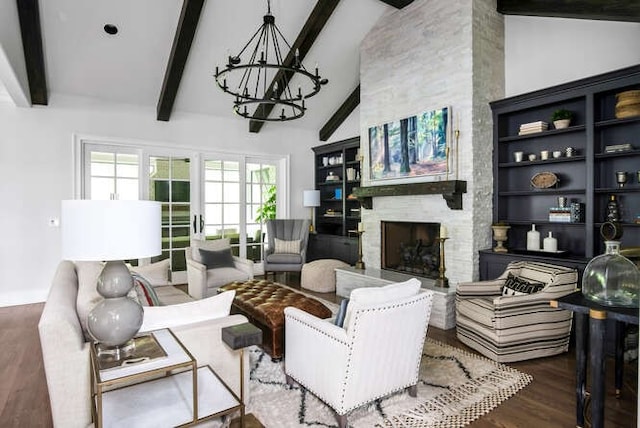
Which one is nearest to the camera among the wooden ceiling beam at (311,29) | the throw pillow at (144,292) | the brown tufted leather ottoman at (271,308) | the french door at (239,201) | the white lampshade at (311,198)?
the throw pillow at (144,292)

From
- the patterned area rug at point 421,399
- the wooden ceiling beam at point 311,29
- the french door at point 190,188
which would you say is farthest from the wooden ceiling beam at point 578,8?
the french door at point 190,188

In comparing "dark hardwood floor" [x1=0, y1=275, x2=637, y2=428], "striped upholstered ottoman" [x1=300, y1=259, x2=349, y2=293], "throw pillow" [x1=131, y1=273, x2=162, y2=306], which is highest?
"throw pillow" [x1=131, y1=273, x2=162, y2=306]

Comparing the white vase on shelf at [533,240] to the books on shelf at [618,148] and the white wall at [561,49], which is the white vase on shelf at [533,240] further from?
the white wall at [561,49]

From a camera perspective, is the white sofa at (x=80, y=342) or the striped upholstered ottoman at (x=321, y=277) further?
the striped upholstered ottoman at (x=321, y=277)

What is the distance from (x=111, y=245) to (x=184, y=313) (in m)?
0.63

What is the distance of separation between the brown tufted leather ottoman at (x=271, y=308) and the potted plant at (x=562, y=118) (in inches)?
120

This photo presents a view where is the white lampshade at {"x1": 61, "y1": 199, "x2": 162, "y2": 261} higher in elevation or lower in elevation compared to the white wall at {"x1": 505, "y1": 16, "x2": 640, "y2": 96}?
lower

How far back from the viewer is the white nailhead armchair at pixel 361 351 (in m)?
2.16

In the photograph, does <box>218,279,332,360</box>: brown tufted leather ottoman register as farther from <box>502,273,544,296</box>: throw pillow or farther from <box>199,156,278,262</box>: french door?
<box>199,156,278,262</box>: french door

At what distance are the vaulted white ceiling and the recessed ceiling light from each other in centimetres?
4

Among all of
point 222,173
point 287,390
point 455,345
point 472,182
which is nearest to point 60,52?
point 222,173

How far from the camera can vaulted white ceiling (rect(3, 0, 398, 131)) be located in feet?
14.7

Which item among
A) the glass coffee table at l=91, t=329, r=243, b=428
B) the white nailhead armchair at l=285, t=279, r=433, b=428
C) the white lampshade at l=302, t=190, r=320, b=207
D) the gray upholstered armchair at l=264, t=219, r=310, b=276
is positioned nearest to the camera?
the glass coffee table at l=91, t=329, r=243, b=428

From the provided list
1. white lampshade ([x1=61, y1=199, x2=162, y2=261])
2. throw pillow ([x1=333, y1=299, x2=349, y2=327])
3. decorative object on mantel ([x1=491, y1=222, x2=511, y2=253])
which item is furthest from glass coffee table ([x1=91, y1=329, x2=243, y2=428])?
decorative object on mantel ([x1=491, y1=222, x2=511, y2=253])
